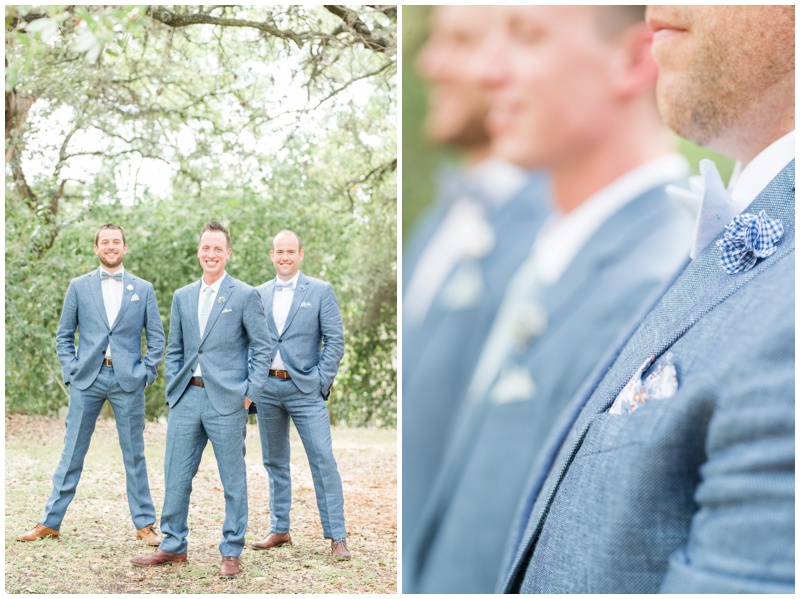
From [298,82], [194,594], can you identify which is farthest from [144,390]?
[298,82]

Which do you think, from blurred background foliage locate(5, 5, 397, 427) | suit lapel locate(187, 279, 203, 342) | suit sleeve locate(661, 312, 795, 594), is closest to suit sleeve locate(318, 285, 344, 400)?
blurred background foliage locate(5, 5, 397, 427)

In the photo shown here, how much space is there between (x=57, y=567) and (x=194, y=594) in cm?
55

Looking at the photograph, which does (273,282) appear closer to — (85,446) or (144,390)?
(144,390)

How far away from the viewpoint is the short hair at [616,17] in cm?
292

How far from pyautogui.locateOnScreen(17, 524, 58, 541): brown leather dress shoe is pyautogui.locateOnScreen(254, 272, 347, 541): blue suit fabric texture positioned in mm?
861

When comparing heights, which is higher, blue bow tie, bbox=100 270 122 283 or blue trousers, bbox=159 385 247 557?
blue bow tie, bbox=100 270 122 283

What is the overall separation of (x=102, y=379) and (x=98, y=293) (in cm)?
35

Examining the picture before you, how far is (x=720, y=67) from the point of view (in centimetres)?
177

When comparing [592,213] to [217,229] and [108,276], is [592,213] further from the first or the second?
[108,276]

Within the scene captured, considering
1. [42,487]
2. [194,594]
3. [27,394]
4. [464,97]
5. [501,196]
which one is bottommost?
[194,594]

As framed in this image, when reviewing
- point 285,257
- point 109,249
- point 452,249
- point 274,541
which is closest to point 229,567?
point 274,541

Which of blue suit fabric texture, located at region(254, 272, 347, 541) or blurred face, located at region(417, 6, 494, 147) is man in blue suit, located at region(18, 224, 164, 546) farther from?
blurred face, located at region(417, 6, 494, 147)

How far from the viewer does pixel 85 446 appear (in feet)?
10.2

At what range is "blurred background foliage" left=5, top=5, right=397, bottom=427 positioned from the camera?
3215 mm
